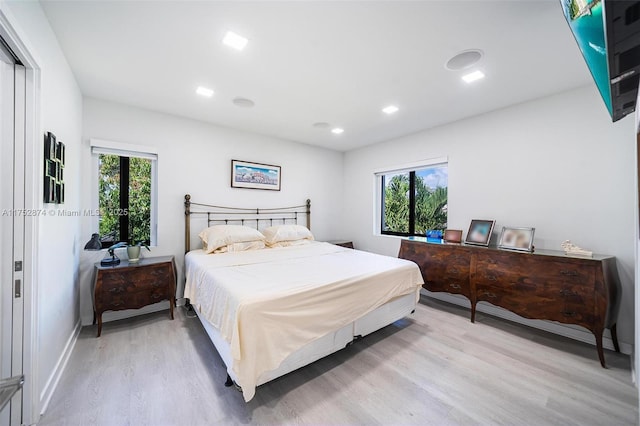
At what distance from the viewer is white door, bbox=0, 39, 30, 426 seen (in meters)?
1.38

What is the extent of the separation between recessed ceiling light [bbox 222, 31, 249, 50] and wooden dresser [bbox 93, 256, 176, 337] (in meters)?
2.39

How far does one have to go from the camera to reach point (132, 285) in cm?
262

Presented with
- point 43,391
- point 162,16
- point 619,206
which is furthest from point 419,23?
point 43,391

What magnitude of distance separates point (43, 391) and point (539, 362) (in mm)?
3831

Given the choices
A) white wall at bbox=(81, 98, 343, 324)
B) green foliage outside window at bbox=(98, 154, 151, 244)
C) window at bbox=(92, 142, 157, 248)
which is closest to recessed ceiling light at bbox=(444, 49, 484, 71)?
white wall at bbox=(81, 98, 343, 324)

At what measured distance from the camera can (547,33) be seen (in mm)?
1755

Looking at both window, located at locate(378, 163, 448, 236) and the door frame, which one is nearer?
the door frame

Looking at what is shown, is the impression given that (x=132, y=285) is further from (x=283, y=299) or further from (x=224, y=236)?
(x=283, y=299)

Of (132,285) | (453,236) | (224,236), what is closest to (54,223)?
(132,285)

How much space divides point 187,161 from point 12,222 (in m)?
2.16

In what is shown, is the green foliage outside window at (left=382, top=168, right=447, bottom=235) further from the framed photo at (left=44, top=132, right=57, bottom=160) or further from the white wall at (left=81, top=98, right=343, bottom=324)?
the framed photo at (left=44, top=132, right=57, bottom=160)

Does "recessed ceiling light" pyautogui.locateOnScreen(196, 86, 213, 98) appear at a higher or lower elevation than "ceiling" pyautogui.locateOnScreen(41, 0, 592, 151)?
higher

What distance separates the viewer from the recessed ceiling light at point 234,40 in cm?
180

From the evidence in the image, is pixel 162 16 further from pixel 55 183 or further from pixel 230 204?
pixel 230 204
